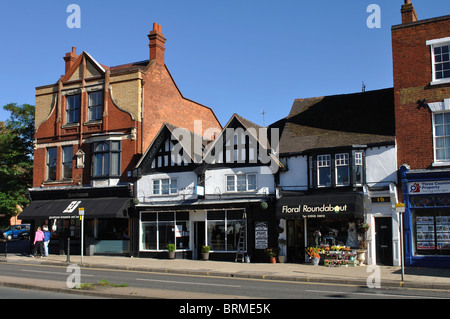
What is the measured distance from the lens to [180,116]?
116 ft

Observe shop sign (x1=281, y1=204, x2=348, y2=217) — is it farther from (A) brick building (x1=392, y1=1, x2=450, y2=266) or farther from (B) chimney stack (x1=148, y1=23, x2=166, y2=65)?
(B) chimney stack (x1=148, y1=23, x2=166, y2=65)

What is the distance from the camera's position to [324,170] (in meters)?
24.3

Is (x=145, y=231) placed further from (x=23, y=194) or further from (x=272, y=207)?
(x=23, y=194)

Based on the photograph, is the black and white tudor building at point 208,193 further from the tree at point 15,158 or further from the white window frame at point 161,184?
the tree at point 15,158

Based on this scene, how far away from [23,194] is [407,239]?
33.2m

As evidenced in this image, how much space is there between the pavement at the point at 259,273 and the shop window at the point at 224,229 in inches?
51.2

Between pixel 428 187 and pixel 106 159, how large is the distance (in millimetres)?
18968

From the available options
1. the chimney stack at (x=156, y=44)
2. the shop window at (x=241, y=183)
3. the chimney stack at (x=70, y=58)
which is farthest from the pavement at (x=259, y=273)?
the chimney stack at (x=70, y=58)

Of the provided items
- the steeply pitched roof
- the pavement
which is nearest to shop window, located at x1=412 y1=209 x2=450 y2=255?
the pavement

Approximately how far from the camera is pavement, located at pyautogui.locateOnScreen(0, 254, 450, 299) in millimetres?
14625

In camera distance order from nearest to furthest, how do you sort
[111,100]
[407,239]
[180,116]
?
[407,239], [111,100], [180,116]
